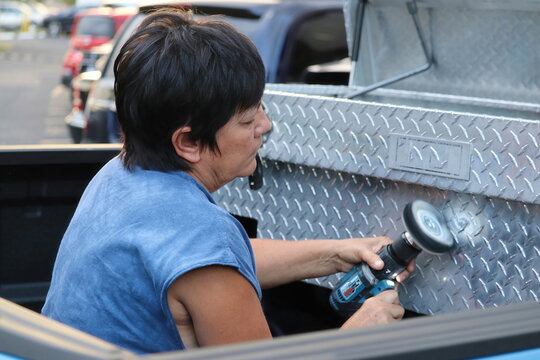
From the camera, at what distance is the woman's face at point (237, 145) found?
206 cm

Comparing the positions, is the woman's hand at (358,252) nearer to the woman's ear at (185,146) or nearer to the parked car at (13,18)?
the woman's ear at (185,146)

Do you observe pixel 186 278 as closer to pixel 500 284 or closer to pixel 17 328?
pixel 17 328

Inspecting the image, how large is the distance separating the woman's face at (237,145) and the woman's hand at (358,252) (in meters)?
0.44

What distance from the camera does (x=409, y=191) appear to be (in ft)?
8.11

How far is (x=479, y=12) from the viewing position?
3.33m

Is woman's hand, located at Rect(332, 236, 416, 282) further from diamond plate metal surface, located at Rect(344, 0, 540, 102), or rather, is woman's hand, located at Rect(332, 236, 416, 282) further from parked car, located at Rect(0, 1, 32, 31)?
parked car, located at Rect(0, 1, 32, 31)

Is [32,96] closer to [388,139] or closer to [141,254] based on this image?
[388,139]

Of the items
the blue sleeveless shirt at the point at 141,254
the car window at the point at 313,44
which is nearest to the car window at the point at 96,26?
the car window at the point at 313,44

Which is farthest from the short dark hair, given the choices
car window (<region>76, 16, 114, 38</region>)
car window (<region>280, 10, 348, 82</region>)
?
car window (<region>76, 16, 114, 38</region>)

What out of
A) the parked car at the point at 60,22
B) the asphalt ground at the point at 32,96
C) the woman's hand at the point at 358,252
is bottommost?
the parked car at the point at 60,22

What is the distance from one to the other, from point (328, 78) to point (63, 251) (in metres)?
3.68

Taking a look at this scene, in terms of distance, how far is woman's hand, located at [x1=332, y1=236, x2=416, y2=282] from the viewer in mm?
2402

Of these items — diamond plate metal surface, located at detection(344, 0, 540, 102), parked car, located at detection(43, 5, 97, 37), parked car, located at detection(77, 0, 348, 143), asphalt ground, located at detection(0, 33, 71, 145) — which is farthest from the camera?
parked car, located at detection(43, 5, 97, 37)

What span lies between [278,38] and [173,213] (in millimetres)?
3689
